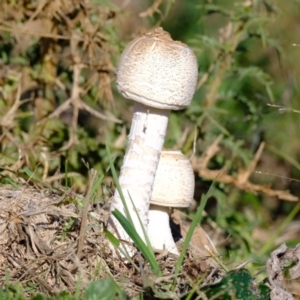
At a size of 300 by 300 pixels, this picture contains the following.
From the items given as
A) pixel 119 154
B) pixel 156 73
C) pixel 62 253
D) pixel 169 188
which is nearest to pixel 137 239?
pixel 62 253

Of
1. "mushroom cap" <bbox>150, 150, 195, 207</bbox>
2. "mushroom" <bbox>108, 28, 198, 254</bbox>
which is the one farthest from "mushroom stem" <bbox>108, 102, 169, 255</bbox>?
"mushroom cap" <bbox>150, 150, 195, 207</bbox>

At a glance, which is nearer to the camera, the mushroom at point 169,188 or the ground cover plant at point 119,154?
the ground cover plant at point 119,154

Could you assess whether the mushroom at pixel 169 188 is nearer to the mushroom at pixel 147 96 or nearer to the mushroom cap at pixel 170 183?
the mushroom cap at pixel 170 183

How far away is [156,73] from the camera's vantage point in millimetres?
Answer: 2234

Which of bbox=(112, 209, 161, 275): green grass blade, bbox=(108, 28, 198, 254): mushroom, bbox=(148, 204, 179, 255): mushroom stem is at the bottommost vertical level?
bbox=(148, 204, 179, 255): mushroom stem

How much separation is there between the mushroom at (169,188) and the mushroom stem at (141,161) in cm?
11

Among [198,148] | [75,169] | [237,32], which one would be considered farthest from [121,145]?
[237,32]

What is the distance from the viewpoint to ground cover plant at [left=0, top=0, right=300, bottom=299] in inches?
87.0

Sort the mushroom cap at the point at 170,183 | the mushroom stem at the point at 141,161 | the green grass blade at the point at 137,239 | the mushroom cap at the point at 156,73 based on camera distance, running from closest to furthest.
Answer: the green grass blade at the point at 137,239 < the mushroom cap at the point at 156,73 < the mushroom stem at the point at 141,161 < the mushroom cap at the point at 170,183

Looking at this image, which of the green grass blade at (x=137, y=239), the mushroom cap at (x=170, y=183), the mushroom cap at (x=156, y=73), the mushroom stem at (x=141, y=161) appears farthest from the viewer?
the mushroom cap at (x=170, y=183)

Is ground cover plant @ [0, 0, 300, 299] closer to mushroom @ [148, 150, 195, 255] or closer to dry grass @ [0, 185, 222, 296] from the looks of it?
dry grass @ [0, 185, 222, 296]

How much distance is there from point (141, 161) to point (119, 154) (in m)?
1.12

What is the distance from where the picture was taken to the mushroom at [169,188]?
250 centimetres

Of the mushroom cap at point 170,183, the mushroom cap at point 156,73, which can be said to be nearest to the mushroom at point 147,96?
the mushroom cap at point 156,73
